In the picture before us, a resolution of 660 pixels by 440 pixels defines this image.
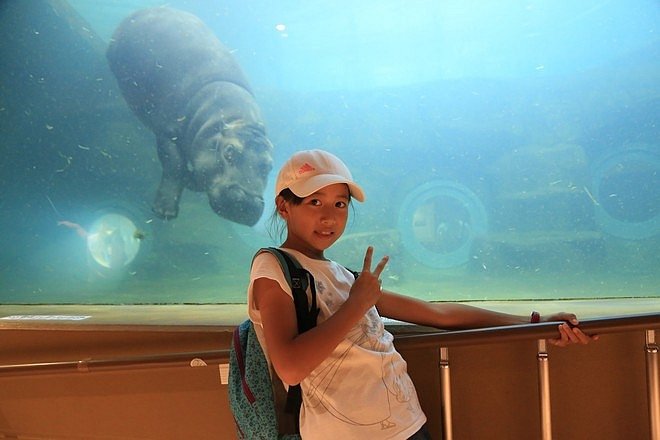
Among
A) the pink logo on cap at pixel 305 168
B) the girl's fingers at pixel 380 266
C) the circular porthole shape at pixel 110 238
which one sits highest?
the circular porthole shape at pixel 110 238

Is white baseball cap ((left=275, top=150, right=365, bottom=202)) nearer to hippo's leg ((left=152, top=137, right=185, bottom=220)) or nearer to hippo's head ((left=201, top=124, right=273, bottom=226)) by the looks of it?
hippo's head ((left=201, top=124, right=273, bottom=226))

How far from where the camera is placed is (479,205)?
1852 cm

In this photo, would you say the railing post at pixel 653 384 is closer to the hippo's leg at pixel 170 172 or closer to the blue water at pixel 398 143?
the hippo's leg at pixel 170 172

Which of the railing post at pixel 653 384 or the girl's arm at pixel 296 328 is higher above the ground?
the girl's arm at pixel 296 328

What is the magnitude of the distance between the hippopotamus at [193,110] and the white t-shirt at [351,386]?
604 centimetres

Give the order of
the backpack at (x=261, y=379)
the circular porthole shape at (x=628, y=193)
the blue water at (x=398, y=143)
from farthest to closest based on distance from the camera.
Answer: the circular porthole shape at (x=628, y=193) → the blue water at (x=398, y=143) → the backpack at (x=261, y=379)

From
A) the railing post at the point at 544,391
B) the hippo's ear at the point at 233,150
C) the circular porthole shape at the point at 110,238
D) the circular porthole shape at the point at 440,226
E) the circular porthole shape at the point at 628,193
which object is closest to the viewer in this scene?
the railing post at the point at 544,391

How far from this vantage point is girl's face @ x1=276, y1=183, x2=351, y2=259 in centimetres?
120

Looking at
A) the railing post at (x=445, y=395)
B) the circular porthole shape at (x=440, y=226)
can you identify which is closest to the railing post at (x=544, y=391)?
the railing post at (x=445, y=395)

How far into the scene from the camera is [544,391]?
1.39 m

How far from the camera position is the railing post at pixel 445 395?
4.80 feet

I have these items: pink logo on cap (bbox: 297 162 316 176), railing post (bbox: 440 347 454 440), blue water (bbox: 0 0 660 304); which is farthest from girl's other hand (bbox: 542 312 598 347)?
blue water (bbox: 0 0 660 304)

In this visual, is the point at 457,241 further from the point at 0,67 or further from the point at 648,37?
the point at 0,67

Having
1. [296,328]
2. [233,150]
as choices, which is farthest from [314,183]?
[233,150]
